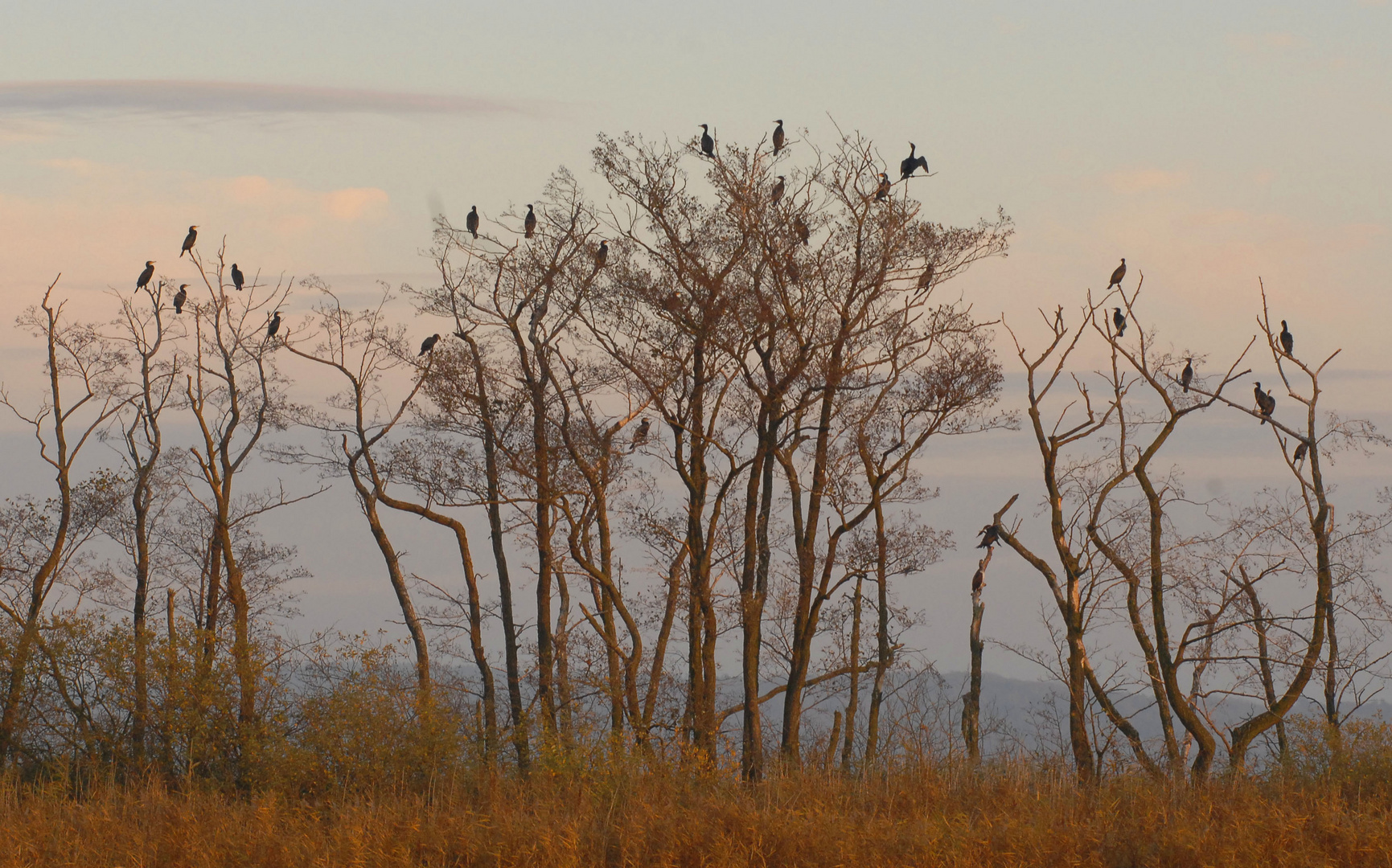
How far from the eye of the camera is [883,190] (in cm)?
2000

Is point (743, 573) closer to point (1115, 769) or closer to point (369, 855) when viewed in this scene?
point (1115, 769)

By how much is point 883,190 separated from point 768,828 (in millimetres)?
12550

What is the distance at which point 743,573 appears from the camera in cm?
2158

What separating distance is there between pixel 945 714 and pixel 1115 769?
1507cm

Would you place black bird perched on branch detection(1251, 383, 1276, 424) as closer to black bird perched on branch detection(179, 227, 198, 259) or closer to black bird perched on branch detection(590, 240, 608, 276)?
black bird perched on branch detection(590, 240, 608, 276)

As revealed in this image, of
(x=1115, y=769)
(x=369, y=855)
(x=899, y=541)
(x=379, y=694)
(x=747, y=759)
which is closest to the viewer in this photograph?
(x=369, y=855)

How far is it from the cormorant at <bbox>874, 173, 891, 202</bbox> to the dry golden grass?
34.7 feet

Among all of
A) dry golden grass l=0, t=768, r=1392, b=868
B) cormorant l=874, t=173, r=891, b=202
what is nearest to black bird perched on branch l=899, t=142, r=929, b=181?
cormorant l=874, t=173, r=891, b=202

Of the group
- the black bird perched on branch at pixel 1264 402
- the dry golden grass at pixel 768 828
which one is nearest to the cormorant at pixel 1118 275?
the black bird perched on branch at pixel 1264 402

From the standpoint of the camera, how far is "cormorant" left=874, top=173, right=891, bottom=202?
2000 centimetres

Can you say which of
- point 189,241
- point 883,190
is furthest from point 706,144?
point 189,241

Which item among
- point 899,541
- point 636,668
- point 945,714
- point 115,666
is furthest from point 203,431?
point 945,714

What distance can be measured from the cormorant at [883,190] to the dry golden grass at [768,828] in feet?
34.7

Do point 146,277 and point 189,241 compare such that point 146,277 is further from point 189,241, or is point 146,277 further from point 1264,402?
point 1264,402
